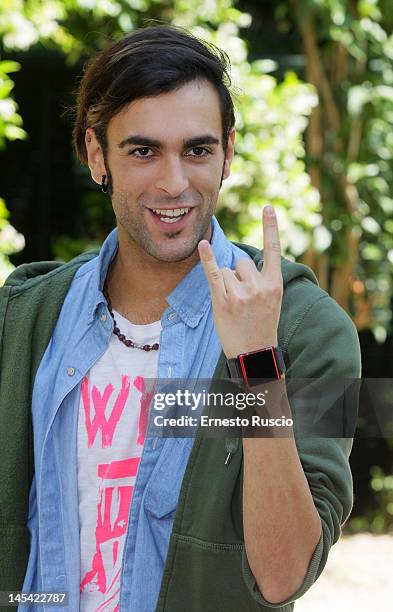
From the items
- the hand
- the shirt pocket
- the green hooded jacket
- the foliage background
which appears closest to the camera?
the hand

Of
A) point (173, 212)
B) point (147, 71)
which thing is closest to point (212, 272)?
point (173, 212)

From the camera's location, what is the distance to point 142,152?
2.12 m

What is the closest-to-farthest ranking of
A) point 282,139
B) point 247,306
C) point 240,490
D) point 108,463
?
point 247,306 < point 240,490 < point 108,463 < point 282,139

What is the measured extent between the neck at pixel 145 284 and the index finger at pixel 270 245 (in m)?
0.41

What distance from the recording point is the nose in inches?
81.0

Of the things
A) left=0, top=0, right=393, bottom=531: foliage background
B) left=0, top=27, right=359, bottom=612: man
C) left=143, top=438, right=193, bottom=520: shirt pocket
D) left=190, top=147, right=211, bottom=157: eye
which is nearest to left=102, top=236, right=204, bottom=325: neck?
left=0, top=27, right=359, bottom=612: man

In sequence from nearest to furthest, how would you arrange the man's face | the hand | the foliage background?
the hand, the man's face, the foliage background

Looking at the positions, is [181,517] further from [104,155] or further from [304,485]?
[104,155]

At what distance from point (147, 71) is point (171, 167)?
23cm

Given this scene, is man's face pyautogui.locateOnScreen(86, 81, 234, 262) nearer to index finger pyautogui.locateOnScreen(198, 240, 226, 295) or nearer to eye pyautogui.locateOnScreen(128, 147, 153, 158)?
eye pyautogui.locateOnScreen(128, 147, 153, 158)

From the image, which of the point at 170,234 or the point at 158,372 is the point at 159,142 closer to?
the point at 170,234

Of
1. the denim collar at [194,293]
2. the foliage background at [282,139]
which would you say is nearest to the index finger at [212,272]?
the denim collar at [194,293]

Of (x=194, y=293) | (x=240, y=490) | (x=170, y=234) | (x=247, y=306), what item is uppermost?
(x=170, y=234)

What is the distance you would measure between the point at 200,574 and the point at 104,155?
0.98 meters
